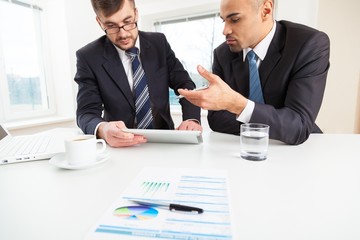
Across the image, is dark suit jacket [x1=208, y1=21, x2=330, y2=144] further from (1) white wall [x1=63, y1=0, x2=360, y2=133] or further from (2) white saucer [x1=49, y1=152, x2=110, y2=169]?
(1) white wall [x1=63, y1=0, x2=360, y2=133]

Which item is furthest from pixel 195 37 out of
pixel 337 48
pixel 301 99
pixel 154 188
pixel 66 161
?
pixel 154 188

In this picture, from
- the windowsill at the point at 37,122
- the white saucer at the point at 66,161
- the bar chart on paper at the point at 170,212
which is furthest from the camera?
the windowsill at the point at 37,122

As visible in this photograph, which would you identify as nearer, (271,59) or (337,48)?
(271,59)

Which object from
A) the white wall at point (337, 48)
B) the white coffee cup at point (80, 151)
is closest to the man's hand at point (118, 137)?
the white coffee cup at point (80, 151)

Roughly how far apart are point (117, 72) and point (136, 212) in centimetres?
103

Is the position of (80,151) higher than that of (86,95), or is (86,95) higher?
(86,95)

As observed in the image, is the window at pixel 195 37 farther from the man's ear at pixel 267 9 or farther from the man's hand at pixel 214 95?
the man's hand at pixel 214 95

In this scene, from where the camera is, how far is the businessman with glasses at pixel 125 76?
1.25 m

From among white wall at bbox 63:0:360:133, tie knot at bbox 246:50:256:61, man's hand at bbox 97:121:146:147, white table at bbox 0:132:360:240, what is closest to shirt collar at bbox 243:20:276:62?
tie knot at bbox 246:50:256:61

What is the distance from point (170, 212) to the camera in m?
0.46

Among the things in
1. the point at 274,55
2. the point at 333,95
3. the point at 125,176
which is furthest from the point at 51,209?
the point at 333,95

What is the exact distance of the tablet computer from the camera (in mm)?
879

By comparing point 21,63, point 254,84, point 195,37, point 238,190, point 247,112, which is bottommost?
point 238,190

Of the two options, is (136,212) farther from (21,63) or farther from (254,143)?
(21,63)
